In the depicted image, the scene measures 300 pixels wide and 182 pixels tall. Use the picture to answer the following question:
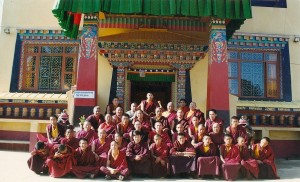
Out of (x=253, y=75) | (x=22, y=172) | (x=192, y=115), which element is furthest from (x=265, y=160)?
(x=253, y=75)

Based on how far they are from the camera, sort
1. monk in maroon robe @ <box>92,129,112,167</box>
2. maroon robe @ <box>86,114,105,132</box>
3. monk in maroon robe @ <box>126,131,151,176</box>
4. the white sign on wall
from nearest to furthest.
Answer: monk in maroon robe @ <box>126,131,151,176</box>, monk in maroon robe @ <box>92,129,112,167</box>, maroon robe @ <box>86,114,105,132</box>, the white sign on wall

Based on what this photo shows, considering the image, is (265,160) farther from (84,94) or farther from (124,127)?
(84,94)

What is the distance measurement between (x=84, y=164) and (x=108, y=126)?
1.14 meters

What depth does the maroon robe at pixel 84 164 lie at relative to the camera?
6328 millimetres

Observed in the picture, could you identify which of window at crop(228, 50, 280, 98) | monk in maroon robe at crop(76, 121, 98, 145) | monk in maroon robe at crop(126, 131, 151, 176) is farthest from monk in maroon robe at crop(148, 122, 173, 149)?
window at crop(228, 50, 280, 98)

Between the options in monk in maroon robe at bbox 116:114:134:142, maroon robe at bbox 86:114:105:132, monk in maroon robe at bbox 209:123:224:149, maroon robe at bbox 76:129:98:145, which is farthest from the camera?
maroon robe at bbox 86:114:105:132

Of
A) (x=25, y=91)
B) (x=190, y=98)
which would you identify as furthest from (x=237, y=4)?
(x=25, y=91)

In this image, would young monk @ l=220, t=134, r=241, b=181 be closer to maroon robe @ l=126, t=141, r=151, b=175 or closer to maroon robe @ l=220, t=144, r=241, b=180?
maroon robe @ l=220, t=144, r=241, b=180

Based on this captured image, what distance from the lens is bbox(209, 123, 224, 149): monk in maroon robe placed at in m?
7.18

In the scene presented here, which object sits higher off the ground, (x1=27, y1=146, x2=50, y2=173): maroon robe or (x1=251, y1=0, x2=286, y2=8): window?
(x1=251, y1=0, x2=286, y2=8): window

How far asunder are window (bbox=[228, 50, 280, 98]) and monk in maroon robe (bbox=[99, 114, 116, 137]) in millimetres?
4571

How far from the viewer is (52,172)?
6.30 metres

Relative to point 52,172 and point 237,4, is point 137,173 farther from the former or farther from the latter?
point 237,4

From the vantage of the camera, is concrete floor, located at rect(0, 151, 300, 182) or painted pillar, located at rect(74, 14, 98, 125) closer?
concrete floor, located at rect(0, 151, 300, 182)
